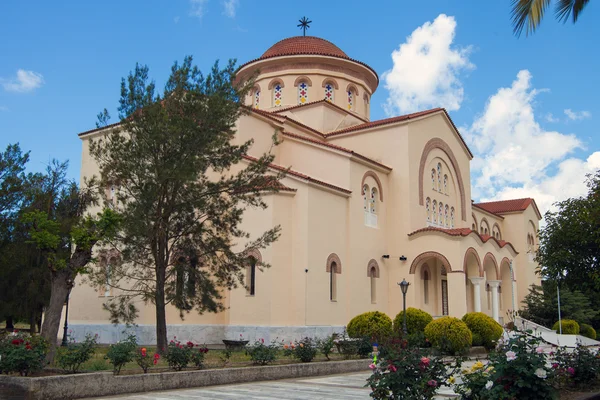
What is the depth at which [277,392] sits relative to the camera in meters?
11.0

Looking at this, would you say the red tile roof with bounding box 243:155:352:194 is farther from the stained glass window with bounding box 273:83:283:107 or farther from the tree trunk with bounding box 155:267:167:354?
the stained glass window with bounding box 273:83:283:107

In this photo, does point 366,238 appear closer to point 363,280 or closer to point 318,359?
point 363,280

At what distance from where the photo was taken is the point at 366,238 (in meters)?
25.3

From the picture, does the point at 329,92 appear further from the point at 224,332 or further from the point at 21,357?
the point at 21,357

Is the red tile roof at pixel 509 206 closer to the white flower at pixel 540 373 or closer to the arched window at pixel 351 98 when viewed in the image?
the arched window at pixel 351 98

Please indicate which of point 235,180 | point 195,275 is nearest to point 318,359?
point 195,275

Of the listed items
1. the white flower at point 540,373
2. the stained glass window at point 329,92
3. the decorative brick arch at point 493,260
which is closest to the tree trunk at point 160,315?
the white flower at point 540,373

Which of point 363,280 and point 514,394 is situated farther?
point 363,280

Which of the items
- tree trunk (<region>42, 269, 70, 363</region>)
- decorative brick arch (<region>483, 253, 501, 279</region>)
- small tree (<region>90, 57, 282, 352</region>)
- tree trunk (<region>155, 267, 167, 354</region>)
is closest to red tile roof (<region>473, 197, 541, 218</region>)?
decorative brick arch (<region>483, 253, 501, 279</region>)

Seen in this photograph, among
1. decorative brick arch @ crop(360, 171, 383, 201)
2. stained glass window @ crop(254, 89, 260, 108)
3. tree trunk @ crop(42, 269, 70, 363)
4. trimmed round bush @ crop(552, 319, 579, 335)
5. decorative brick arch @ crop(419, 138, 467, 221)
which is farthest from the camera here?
stained glass window @ crop(254, 89, 260, 108)

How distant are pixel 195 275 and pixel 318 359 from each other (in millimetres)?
4062

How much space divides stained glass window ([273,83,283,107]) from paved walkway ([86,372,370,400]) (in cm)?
2056

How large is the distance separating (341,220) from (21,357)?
1550 centimetres

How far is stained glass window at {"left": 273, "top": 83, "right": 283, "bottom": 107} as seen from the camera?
31500 mm
